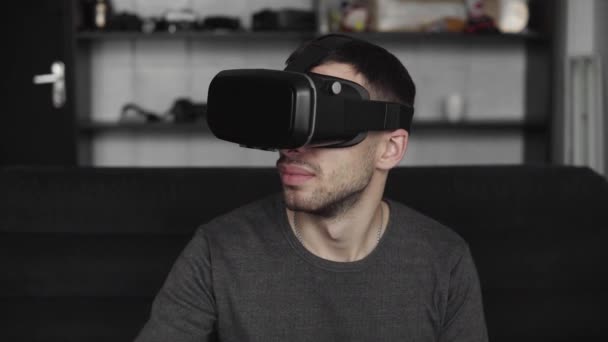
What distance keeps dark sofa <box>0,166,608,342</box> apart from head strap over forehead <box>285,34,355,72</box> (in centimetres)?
37

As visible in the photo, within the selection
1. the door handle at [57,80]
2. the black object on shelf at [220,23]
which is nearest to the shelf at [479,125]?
the black object on shelf at [220,23]

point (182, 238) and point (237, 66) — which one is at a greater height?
point (237, 66)

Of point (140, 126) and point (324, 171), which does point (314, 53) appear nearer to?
point (324, 171)

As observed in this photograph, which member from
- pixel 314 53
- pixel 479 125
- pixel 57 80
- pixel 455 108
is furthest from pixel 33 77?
pixel 314 53

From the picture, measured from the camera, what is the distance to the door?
3822 millimetres

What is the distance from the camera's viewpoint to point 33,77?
12.6ft

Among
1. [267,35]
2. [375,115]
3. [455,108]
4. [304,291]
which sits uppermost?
[267,35]

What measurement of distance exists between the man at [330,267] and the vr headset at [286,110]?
0.07 metres

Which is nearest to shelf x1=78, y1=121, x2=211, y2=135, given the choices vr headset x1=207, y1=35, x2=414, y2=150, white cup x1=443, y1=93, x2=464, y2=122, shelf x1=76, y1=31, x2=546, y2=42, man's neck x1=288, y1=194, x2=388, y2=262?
shelf x1=76, y1=31, x2=546, y2=42

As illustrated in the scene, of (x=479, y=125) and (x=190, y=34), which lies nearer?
(x=190, y=34)

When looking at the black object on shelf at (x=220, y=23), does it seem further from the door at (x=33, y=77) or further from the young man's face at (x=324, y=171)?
the young man's face at (x=324, y=171)

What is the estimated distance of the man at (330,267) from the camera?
115 centimetres

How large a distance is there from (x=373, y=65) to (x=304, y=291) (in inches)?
15.1

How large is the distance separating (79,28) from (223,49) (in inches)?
29.5
